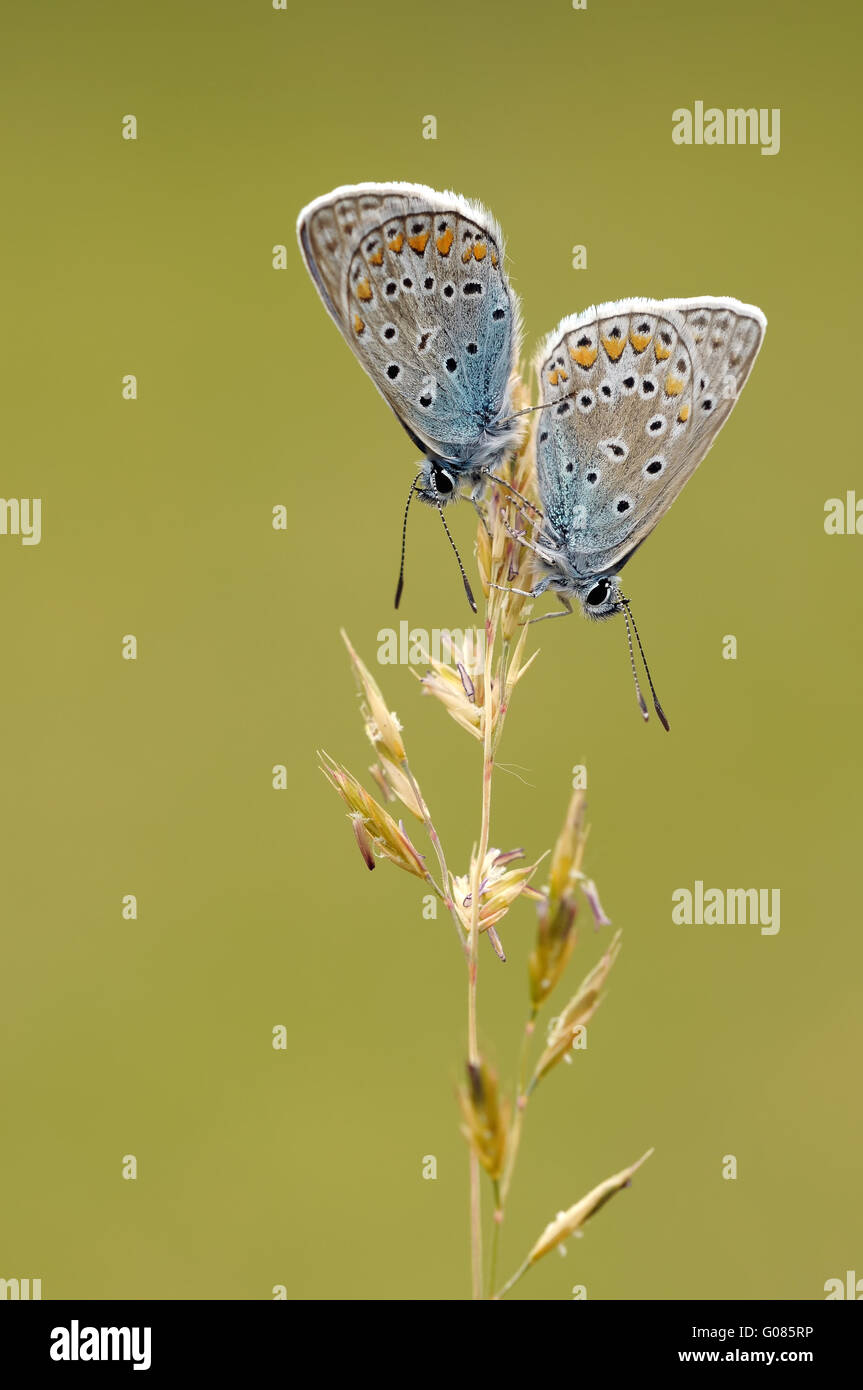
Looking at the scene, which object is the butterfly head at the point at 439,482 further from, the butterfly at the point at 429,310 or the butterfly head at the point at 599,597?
the butterfly head at the point at 599,597

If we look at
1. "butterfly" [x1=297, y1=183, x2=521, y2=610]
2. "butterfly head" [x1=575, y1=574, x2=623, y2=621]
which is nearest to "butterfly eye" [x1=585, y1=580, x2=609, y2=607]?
"butterfly head" [x1=575, y1=574, x2=623, y2=621]

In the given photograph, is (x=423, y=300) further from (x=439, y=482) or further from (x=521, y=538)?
(x=521, y=538)

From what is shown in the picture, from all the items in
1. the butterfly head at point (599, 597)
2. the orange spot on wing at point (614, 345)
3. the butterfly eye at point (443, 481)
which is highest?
the orange spot on wing at point (614, 345)

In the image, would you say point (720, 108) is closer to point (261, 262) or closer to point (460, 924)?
point (261, 262)

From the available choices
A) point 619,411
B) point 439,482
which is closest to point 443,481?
point 439,482

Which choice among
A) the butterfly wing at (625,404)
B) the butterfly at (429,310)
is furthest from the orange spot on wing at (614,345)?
the butterfly at (429,310)

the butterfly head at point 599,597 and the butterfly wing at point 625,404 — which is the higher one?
the butterfly wing at point 625,404
